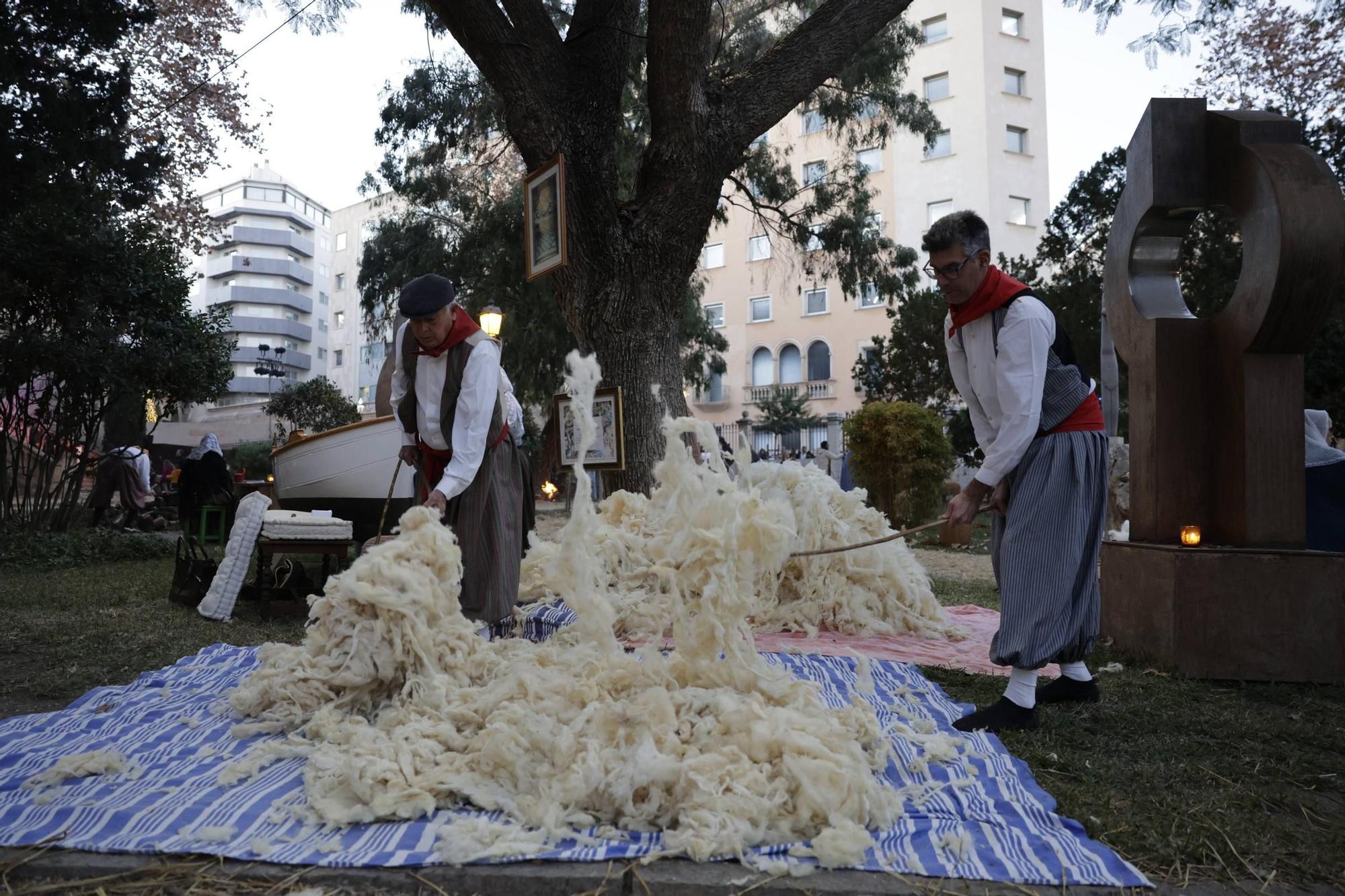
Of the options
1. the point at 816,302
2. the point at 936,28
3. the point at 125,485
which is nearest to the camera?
Answer: the point at 125,485

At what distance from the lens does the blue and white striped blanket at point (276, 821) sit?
2.13m

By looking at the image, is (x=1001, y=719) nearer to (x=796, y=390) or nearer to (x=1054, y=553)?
(x=1054, y=553)

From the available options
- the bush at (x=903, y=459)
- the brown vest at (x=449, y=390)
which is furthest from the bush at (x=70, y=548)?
the bush at (x=903, y=459)

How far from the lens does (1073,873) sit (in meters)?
2.09

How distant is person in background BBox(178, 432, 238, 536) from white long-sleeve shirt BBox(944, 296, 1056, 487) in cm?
994

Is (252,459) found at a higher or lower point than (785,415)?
lower

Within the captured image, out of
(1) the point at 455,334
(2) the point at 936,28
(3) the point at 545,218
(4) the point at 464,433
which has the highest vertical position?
(2) the point at 936,28

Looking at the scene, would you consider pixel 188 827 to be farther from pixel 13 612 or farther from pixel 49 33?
pixel 49 33

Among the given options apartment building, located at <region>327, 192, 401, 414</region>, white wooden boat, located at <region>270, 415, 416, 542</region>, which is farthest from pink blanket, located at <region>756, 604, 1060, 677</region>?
apartment building, located at <region>327, 192, 401, 414</region>

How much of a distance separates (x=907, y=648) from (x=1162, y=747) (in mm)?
2082

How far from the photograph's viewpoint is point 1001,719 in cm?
330

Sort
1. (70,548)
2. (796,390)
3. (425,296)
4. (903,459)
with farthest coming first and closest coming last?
(796,390) < (903,459) < (70,548) < (425,296)

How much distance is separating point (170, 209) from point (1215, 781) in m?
20.4

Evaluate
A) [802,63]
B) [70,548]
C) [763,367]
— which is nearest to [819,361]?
[763,367]
